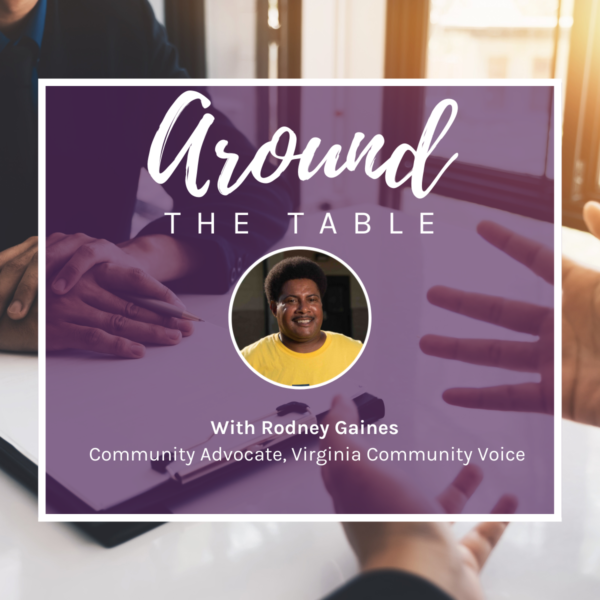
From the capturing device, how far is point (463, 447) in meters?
0.30

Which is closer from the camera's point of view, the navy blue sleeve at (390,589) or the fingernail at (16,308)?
the navy blue sleeve at (390,589)

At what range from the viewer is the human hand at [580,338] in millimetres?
309

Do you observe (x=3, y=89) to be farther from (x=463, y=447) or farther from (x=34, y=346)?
(x=463, y=447)

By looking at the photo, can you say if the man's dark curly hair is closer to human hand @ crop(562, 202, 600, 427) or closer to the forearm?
the forearm

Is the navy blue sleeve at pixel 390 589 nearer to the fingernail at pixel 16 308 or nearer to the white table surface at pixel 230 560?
the white table surface at pixel 230 560

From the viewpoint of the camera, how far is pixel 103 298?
311 millimetres

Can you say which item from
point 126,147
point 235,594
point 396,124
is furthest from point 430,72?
point 235,594

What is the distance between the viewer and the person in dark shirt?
29 cm

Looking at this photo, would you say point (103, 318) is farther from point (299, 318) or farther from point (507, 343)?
point (507, 343)

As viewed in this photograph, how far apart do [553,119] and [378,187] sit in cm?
11

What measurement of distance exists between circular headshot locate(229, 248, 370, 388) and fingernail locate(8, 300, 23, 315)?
179mm

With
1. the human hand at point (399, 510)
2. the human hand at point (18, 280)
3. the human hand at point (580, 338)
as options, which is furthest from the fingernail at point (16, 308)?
the human hand at point (580, 338)

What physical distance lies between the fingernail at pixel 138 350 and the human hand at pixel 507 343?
164 millimetres

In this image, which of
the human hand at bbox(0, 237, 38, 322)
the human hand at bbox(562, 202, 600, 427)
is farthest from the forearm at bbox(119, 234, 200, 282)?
the human hand at bbox(562, 202, 600, 427)
